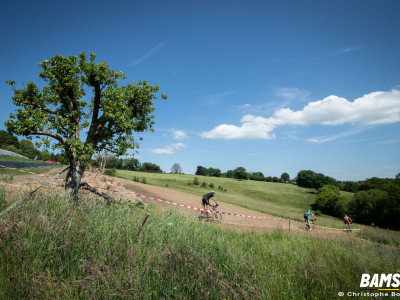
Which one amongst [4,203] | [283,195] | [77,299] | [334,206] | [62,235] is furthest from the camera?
[283,195]

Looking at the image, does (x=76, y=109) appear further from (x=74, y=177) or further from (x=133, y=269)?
(x=133, y=269)

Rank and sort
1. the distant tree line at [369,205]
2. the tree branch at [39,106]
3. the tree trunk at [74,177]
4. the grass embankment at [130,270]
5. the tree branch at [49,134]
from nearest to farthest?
the grass embankment at [130,270] < the tree branch at [49,134] < the tree branch at [39,106] < the tree trunk at [74,177] < the distant tree line at [369,205]

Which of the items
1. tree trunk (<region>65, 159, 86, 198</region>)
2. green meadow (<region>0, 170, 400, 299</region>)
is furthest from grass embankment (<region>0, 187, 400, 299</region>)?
tree trunk (<region>65, 159, 86, 198</region>)

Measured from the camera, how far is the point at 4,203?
7.04m

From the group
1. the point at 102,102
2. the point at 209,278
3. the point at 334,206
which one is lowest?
the point at 334,206

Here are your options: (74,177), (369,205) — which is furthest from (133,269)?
(369,205)

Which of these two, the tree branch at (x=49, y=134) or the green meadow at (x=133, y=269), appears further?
the tree branch at (x=49, y=134)

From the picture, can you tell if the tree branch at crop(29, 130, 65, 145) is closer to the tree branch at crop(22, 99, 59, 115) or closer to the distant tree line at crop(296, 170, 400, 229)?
the tree branch at crop(22, 99, 59, 115)

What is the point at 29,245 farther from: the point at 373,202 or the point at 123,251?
the point at 373,202

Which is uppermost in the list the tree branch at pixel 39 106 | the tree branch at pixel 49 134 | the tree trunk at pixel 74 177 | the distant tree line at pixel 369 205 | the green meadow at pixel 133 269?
the tree branch at pixel 39 106

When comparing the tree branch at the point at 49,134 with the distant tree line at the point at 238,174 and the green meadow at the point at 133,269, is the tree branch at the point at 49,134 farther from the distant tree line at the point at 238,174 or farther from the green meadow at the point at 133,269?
the distant tree line at the point at 238,174

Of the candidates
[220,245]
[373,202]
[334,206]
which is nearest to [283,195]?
[334,206]

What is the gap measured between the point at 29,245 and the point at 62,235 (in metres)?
0.59

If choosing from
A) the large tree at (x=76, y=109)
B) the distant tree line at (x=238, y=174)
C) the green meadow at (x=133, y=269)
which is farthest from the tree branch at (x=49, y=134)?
the distant tree line at (x=238, y=174)
